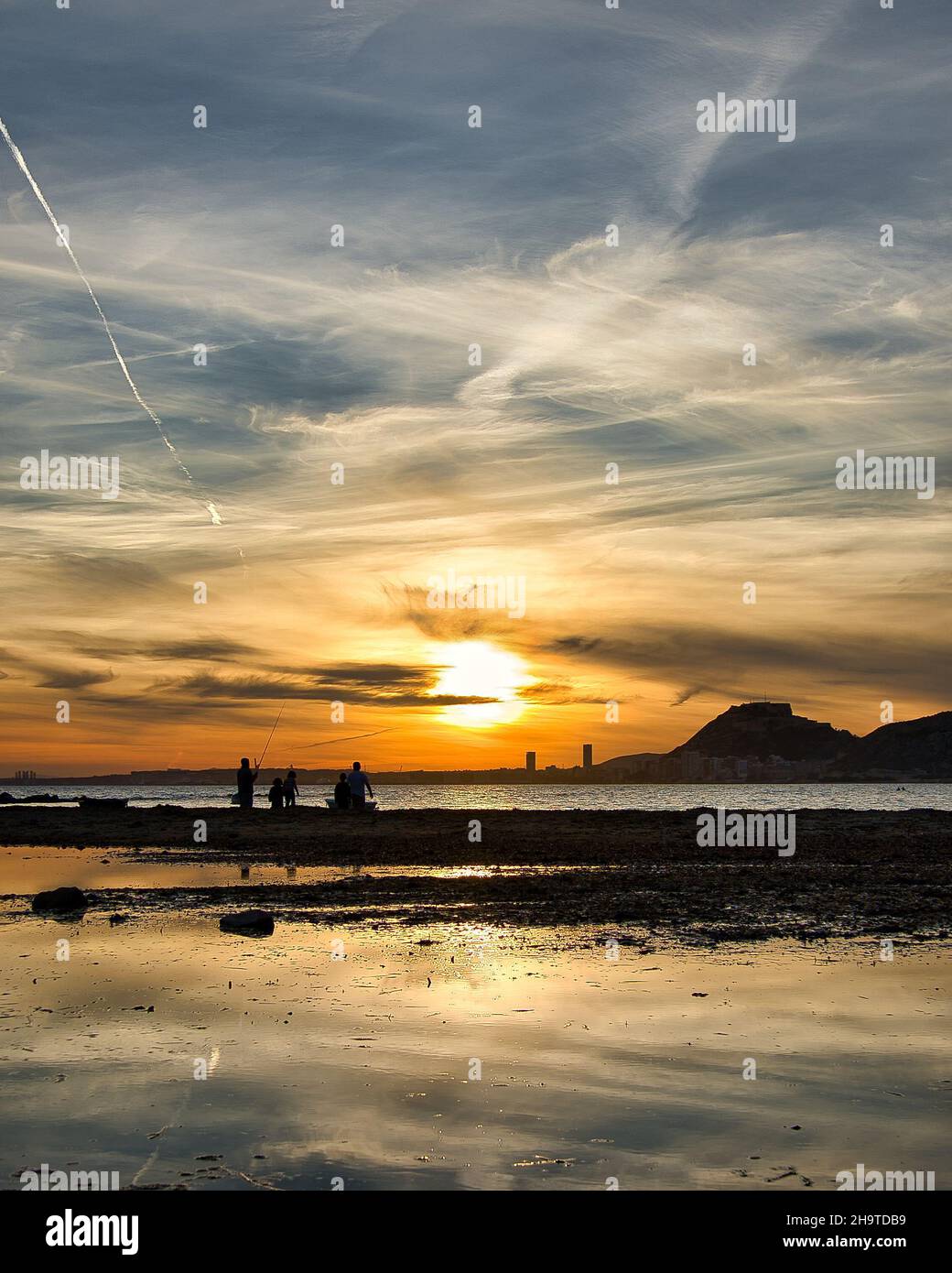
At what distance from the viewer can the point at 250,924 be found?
17.7 meters

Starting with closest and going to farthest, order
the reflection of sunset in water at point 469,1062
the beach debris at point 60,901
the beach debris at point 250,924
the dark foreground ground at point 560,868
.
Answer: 1. the reflection of sunset in water at point 469,1062
2. the beach debris at point 250,924
3. the dark foreground ground at point 560,868
4. the beach debris at point 60,901

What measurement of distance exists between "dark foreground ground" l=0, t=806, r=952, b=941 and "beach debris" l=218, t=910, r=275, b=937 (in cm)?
122

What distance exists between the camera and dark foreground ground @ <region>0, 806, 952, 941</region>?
63.2 ft

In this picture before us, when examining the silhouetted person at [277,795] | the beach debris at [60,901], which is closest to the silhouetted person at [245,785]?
the silhouetted person at [277,795]

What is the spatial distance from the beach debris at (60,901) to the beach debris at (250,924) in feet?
12.7

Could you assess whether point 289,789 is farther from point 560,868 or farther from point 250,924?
point 250,924

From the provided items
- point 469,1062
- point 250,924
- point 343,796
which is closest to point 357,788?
point 343,796

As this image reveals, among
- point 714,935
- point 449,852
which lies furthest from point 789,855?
point 714,935

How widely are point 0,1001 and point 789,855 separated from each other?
22.7 metres

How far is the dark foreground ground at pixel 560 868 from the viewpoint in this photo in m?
19.3

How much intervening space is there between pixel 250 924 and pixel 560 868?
11.7m

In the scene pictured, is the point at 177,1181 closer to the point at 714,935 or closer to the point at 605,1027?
the point at 605,1027

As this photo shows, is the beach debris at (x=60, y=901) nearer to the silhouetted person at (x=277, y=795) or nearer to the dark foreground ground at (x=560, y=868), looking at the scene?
the dark foreground ground at (x=560, y=868)
